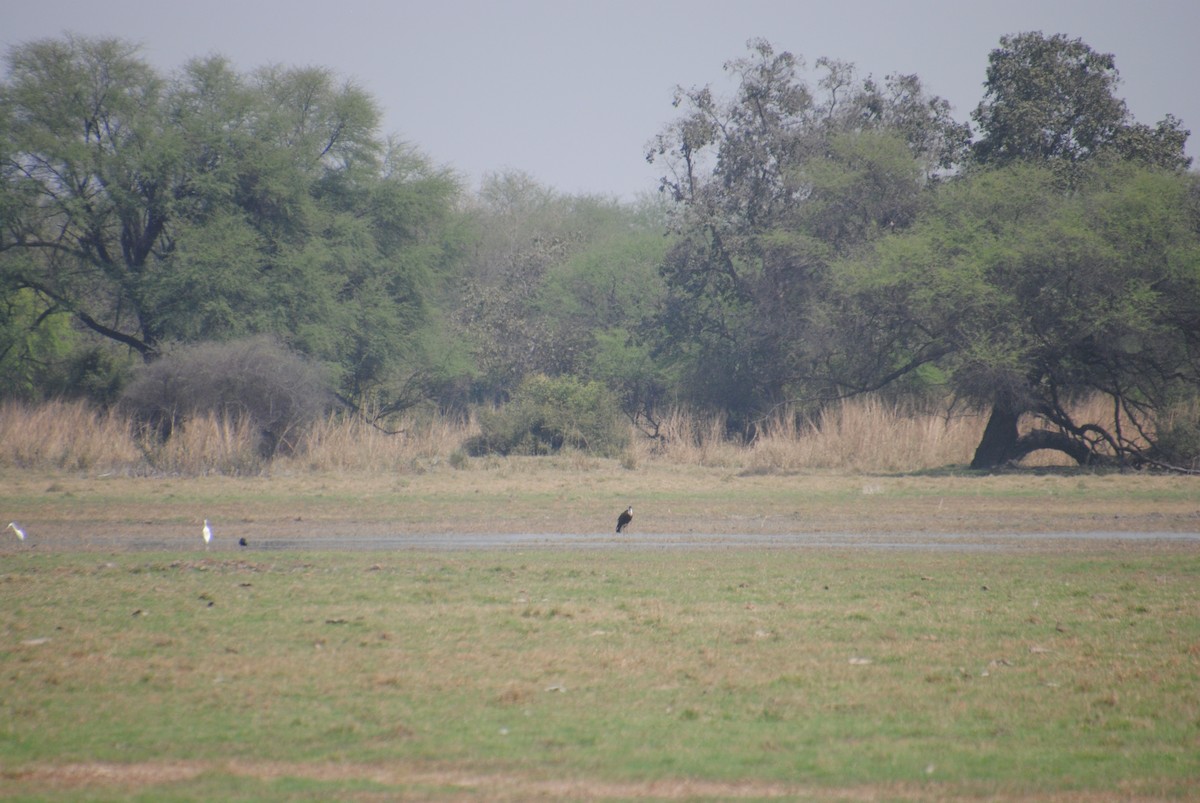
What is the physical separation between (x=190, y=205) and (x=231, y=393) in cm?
1172

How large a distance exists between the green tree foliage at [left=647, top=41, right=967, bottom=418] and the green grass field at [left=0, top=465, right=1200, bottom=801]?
25022 mm

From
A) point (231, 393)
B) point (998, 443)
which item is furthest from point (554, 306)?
point (998, 443)

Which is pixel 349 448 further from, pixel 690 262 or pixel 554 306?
pixel 554 306

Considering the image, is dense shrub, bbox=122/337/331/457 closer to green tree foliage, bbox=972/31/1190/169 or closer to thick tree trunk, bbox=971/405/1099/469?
thick tree trunk, bbox=971/405/1099/469

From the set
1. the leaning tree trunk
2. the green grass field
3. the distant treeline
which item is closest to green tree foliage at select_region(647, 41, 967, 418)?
the distant treeline

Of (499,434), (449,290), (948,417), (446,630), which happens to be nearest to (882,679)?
(446,630)

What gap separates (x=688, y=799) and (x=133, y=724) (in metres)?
3.45

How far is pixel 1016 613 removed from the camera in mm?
9805

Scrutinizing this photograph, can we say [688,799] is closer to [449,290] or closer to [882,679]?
[882,679]

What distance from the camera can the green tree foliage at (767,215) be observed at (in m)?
38.5

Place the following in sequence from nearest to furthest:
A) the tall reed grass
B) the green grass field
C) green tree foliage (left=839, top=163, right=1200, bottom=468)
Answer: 1. the green grass field
2. green tree foliage (left=839, top=163, right=1200, bottom=468)
3. the tall reed grass

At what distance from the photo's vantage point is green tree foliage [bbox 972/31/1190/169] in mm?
36156

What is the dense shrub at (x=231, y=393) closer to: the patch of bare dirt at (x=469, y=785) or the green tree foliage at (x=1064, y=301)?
the green tree foliage at (x=1064, y=301)

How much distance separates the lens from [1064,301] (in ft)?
92.8
